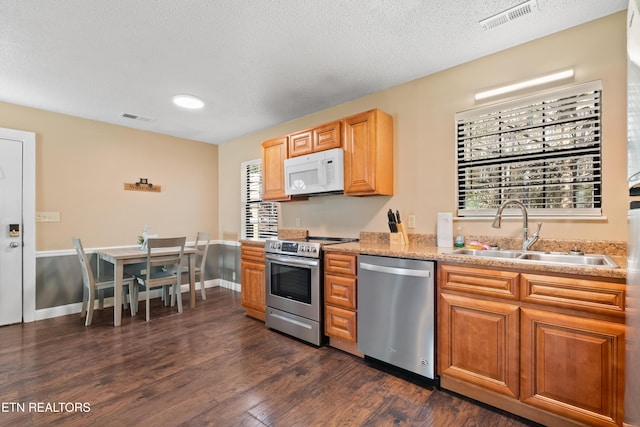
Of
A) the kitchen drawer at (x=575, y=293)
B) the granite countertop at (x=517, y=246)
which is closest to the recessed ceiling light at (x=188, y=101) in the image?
the granite countertop at (x=517, y=246)

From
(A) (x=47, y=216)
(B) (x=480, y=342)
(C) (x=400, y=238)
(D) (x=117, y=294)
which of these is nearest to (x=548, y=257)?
(B) (x=480, y=342)

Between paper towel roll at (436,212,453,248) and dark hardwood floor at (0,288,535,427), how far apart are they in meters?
1.11

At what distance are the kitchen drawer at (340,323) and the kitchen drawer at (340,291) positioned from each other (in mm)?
57

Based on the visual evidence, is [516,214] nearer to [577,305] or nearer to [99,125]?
[577,305]

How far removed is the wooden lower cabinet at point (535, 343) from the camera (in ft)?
4.91

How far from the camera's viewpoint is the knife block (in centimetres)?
280

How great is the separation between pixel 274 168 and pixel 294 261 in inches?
52.6

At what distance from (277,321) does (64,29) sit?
9.50 feet

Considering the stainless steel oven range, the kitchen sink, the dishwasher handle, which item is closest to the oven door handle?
the stainless steel oven range

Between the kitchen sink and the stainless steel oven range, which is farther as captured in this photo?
the stainless steel oven range

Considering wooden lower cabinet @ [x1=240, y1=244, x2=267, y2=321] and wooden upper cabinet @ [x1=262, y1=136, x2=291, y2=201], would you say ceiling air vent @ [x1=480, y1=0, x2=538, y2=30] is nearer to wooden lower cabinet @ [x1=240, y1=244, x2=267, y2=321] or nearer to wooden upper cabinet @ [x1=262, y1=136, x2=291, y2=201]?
wooden upper cabinet @ [x1=262, y1=136, x2=291, y2=201]

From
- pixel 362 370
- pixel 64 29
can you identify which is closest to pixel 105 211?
pixel 64 29

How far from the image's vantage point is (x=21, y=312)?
11.3 feet

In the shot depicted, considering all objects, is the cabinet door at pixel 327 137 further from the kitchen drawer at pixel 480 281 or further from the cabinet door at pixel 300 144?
the kitchen drawer at pixel 480 281
